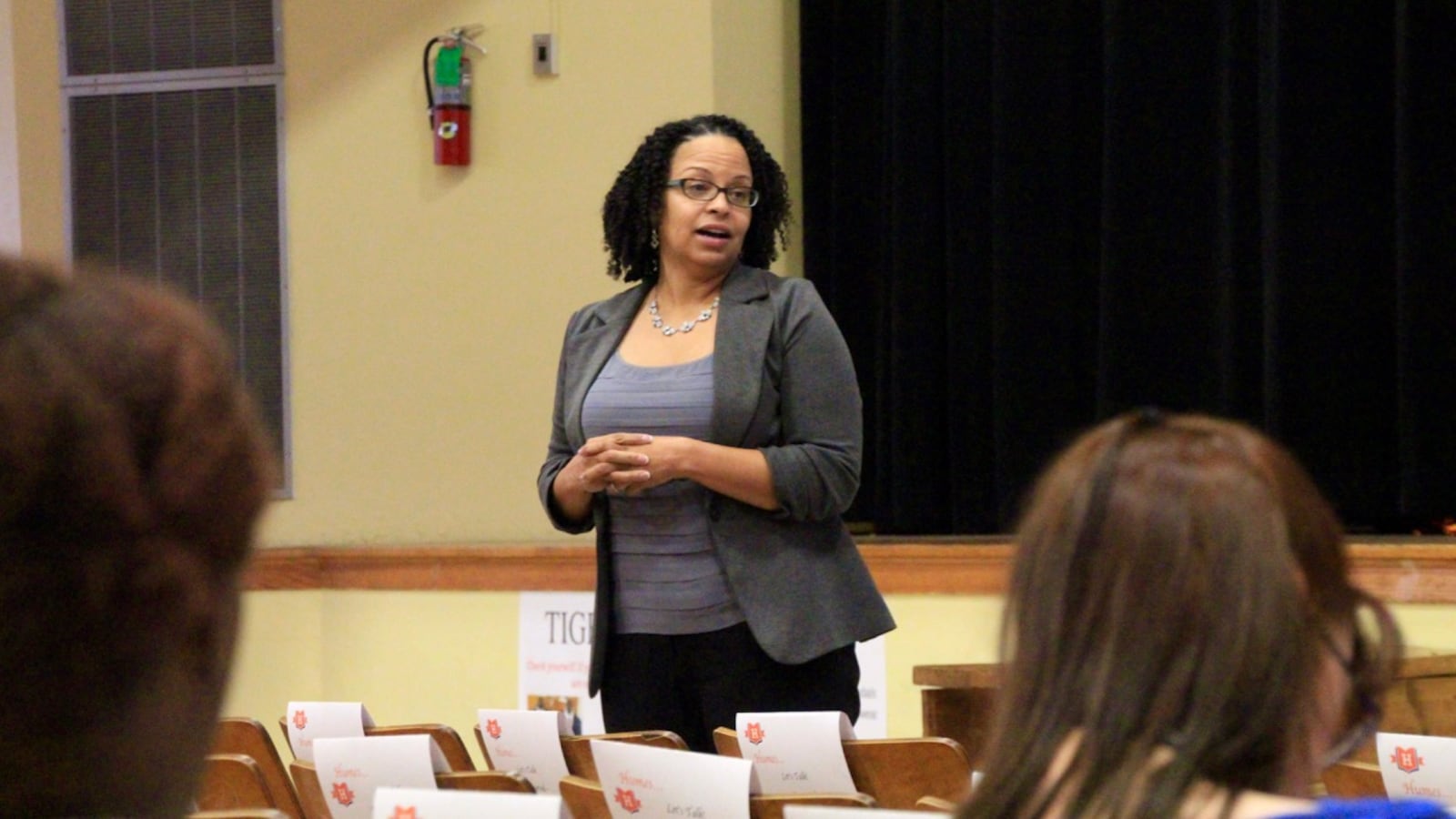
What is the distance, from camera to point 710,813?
1.83 metres

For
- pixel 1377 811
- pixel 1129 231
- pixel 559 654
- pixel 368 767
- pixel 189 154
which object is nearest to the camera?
pixel 1377 811

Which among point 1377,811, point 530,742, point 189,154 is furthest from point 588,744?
point 189,154

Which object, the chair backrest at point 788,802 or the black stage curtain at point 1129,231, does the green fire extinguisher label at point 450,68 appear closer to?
the black stage curtain at point 1129,231

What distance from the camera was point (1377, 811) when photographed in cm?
105

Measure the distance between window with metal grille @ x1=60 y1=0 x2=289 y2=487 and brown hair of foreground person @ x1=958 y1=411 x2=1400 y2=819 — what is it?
4637 millimetres

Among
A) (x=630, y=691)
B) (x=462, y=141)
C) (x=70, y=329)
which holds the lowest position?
(x=630, y=691)

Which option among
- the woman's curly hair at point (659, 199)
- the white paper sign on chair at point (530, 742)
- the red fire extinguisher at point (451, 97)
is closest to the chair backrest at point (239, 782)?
the white paper sign on chair at point (530, 742)

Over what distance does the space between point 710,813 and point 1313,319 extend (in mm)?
3154

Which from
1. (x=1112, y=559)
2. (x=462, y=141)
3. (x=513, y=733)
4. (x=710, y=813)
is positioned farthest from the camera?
(x=462, y=141)

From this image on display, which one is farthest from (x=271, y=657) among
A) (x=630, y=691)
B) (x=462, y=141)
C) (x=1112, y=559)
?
(x=1112, y=559)

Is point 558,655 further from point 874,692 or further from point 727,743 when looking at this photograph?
point 727,743

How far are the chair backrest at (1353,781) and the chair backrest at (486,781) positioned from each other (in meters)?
0.93

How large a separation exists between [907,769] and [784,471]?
2.12 feet

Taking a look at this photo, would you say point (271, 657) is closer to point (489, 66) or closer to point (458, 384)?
point (458, 384)
